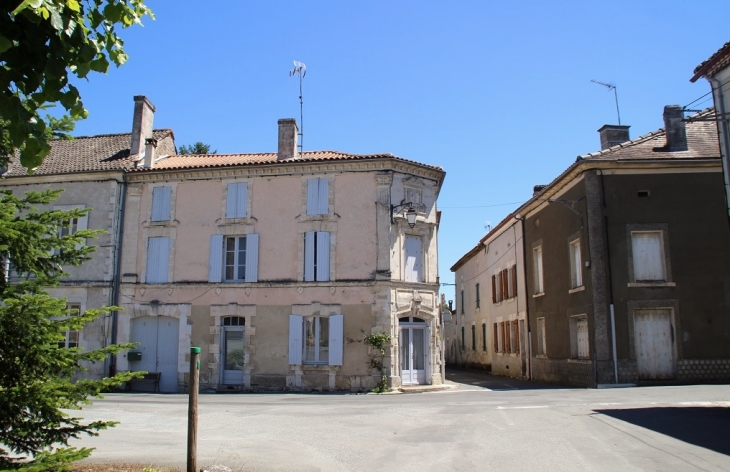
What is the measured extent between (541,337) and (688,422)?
1329 cm

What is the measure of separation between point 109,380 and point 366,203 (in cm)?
1545

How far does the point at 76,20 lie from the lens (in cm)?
417

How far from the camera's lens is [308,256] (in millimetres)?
20734

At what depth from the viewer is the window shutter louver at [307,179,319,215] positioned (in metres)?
21.0

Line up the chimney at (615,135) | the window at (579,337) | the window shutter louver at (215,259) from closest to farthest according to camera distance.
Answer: the window at (579,337), the chimney at (615,135), the window shutter louver at (215,259)

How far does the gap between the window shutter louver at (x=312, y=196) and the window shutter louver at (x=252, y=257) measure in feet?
6.71

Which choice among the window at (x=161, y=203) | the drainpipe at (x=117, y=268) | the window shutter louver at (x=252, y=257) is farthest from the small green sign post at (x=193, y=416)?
the window at (x=161, y=203)

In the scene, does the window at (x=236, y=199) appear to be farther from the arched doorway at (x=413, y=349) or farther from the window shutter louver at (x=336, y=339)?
the arched doorway at (x=413, y=349)

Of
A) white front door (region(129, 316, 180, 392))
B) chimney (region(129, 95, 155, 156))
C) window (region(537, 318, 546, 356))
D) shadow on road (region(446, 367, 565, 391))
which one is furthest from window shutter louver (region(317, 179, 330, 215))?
window (region(537, 318, 546, 356))

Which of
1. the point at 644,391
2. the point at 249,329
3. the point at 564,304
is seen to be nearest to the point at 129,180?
the point at 249,329

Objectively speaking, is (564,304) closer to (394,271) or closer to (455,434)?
(394,271)

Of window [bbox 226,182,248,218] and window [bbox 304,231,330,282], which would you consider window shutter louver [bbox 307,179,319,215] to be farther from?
window [bbox 226,182,248,218]

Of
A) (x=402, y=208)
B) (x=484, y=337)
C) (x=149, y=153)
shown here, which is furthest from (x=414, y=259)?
(x=484, y=337)

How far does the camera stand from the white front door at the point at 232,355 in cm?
2053
